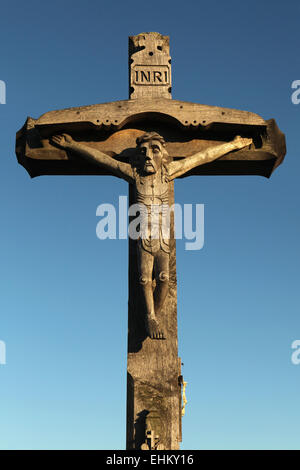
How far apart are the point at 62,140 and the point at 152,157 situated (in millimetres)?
1068

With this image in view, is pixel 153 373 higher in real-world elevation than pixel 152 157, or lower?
lower

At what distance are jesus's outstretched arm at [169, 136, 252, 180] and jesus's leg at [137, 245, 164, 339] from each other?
0.96m

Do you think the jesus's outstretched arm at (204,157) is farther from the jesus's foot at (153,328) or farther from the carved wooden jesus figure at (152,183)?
the jesus's foot at (153,328)

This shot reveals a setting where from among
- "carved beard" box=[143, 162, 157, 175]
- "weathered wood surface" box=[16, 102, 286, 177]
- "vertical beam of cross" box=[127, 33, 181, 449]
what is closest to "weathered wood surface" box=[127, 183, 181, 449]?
"vertical beam of cross" box=[127, 33, 181, 449]

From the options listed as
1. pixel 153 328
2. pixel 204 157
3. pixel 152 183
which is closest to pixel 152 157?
pixel 152 183

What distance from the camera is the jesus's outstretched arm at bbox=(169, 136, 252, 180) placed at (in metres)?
6.23

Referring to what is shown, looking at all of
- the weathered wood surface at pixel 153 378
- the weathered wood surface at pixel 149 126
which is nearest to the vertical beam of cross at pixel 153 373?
the weathered wood surface at pixel 153 378

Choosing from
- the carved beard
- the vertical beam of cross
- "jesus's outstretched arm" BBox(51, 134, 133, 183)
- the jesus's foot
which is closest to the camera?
the vertical beam of cross

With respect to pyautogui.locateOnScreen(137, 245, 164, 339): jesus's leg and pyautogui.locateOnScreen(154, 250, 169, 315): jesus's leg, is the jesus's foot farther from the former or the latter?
pyautogui.locateOnScreen(154, 250, 169, 315): jesus's leg

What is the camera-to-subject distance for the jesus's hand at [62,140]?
6.51 meters

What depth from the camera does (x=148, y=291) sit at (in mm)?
5609

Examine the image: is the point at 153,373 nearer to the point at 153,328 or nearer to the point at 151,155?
the point at 153,328
